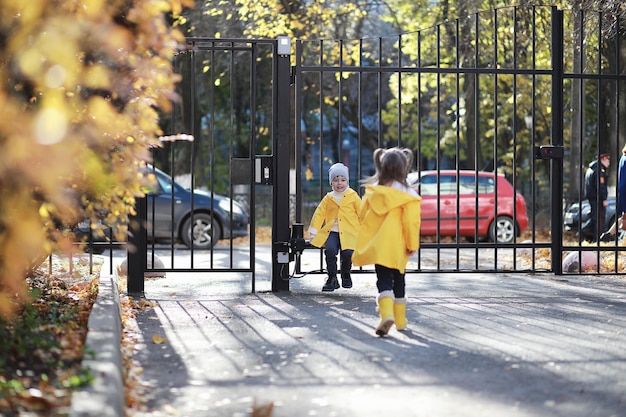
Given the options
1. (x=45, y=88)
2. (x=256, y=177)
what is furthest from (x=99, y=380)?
(x=256, y=177)

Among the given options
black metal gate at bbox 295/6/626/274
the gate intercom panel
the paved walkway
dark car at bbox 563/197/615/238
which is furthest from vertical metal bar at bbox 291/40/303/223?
dark car at bbox 563/197/615/238

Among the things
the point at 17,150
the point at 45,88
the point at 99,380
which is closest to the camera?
the point at 17,150

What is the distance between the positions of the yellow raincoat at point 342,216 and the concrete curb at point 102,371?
339 cm

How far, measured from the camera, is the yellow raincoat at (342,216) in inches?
436

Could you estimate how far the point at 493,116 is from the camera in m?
24.1

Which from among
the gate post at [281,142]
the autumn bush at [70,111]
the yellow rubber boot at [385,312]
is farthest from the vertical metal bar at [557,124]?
the autumn bush at [70,111]

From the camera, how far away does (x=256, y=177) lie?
1087 centimetres

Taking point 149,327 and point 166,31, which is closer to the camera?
point 166,31

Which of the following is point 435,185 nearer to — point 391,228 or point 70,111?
point 391,228

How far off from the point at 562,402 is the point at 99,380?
236 centimetres

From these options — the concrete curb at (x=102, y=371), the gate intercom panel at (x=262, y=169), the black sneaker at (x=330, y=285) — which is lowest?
the black sneaker at (x=330, y=285)

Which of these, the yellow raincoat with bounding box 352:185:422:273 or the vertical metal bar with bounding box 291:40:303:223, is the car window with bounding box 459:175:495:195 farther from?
the yellow raincoat with bounding box 352:185:422:273

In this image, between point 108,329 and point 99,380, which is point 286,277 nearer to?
point 108,329

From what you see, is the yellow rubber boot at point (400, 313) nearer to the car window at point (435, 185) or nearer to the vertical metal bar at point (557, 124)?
the vertical metal bar at point (557, 124)
